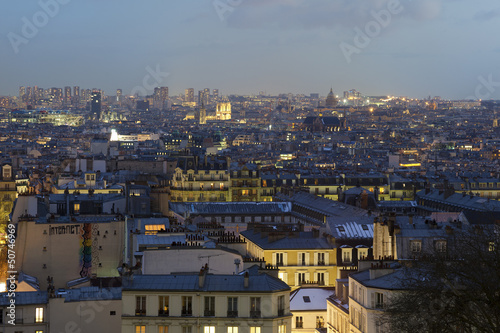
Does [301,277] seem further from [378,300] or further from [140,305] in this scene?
[140,305]

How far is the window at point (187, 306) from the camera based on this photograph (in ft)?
70.7

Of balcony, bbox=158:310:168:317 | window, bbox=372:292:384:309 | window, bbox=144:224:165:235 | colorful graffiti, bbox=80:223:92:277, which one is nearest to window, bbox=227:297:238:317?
balcony, bbox=158:310:168:317

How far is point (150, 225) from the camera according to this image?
32.2 m

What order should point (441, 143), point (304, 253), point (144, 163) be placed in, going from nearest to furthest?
point (304, 253), point (144, 163), point (441, 143)

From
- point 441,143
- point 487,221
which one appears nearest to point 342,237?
point 487,221

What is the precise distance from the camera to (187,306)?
21.6 meters

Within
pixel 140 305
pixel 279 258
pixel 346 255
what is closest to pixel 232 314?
pixel 140 305

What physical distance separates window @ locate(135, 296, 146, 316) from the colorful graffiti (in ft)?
32.4

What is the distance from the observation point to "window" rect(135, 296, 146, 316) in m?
21.6

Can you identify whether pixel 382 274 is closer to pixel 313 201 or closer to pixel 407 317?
pixel 407 317

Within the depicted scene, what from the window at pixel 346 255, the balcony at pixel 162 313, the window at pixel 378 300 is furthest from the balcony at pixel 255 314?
the window at pixel 346 255

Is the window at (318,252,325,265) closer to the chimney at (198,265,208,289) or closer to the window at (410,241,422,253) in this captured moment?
the window at (410,241,422,253)

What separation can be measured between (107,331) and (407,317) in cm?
747

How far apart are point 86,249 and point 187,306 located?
425 inches
